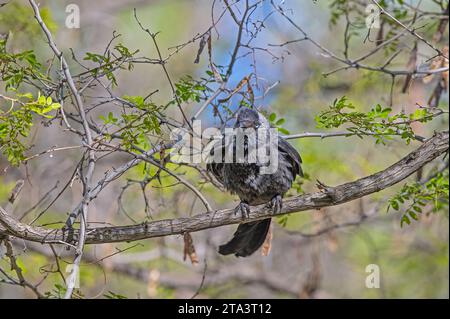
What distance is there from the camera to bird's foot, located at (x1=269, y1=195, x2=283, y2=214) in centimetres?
430

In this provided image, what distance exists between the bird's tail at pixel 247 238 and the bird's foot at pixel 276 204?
0.69m

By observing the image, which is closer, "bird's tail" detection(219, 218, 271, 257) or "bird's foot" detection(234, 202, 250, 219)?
"bird's foot" detection(234, 202, 250, 219)

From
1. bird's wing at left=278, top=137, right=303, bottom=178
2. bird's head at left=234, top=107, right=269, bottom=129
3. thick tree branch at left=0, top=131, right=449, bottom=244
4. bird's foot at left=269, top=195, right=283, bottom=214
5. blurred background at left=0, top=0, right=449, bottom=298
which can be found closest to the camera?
thick tree branch at left=0, top=131, right=449, bottom=244

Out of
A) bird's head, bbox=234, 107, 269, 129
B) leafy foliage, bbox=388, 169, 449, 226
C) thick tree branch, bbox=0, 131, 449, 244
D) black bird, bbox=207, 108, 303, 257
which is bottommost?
thick tree branch, bbox=0, 131, 449, 244

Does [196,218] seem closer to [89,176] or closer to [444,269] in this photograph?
[89,176]

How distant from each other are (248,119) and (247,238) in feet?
3.63

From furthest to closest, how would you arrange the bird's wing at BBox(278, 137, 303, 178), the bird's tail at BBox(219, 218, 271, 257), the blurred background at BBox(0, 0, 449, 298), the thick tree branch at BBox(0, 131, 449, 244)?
the blurred background at BBox(0, 0, 449, 298) → the bird's tail at BBox(219, 218, 271, 257) → the bird's wing at BBox(278, 137, 303, 178) → the thick tree branch at BBox(0, 131, 449, 244)

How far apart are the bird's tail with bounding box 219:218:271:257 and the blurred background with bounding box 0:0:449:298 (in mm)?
745

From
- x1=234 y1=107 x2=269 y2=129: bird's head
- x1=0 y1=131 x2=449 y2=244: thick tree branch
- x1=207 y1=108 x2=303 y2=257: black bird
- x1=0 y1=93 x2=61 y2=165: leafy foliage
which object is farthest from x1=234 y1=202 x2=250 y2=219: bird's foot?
x1=0 y1=93 x2=61 y2=165: leafy foliage

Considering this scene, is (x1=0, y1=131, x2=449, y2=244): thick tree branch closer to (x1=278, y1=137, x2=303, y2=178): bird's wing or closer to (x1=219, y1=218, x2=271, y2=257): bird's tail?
(x1=278, y1=137, x2=303, y2=178): bird's wing

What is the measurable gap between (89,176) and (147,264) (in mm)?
4634

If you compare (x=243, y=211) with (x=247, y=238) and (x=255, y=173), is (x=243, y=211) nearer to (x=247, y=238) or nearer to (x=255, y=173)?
(x=255, y=173)

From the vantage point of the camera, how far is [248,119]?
474 centimetres
